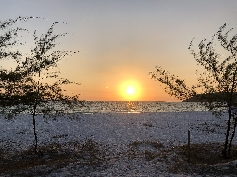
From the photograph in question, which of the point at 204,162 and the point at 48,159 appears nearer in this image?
the point at 204,162

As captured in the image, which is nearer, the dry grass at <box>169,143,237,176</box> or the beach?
the dry grass at <box>169,143,237,176</box>

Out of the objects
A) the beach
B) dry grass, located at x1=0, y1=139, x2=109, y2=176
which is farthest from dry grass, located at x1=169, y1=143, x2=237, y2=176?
dry grass, located at x1=0, y1=139, x2=109, y2=176

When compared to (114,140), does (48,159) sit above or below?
below

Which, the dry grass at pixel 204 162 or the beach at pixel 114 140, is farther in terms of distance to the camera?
the beach at pixel 114 140

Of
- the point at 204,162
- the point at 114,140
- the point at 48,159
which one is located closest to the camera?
the point at 204,162

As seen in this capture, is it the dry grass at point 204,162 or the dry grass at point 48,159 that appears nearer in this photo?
the dry grass at point 204,162

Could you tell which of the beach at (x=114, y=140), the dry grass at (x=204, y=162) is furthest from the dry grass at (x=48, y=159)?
the dry grass at (x=204, y=162)

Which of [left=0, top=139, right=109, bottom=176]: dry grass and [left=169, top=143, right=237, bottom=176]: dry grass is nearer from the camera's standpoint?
[left=169, top=143, right=237, bottom=176]: dry grass

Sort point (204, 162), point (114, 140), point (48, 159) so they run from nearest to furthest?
1. point (204, 162)
2. point (48, 159)
3. point (114, 140)

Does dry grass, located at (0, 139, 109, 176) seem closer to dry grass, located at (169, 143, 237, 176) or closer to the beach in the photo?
the beach

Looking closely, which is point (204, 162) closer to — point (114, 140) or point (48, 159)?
point (114, 140)

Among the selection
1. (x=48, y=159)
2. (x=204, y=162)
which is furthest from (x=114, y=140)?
(x=204, y=162)

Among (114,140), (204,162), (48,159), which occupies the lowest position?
(204,162)

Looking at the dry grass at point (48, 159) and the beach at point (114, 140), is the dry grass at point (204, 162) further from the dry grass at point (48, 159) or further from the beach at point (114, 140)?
the dry grass at point (48, 159)
